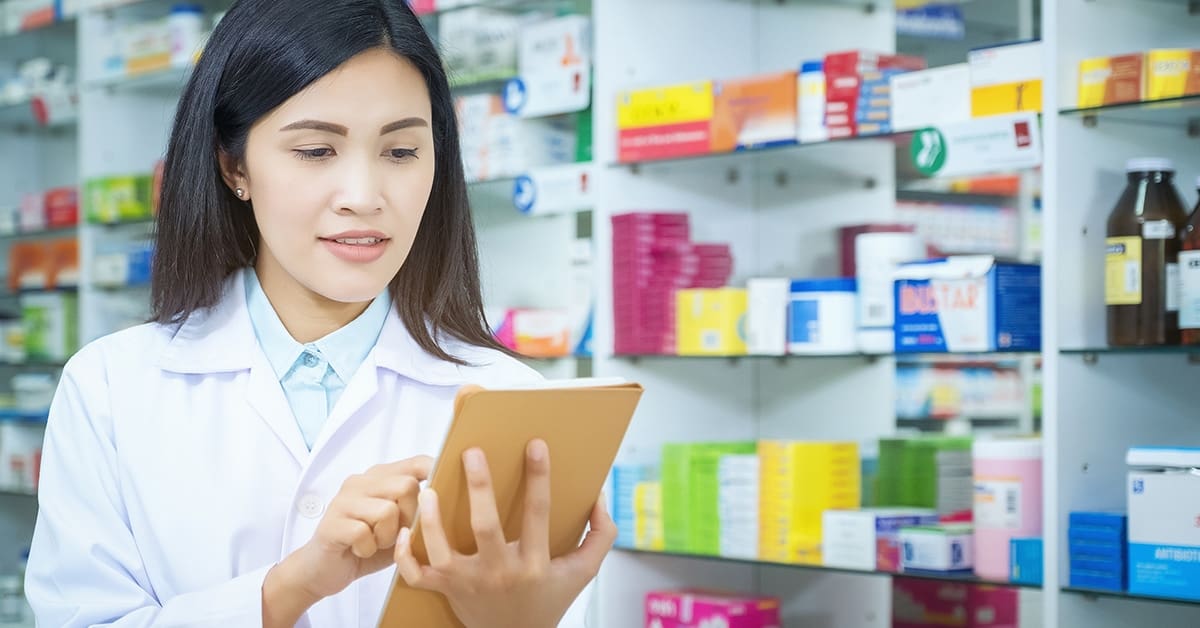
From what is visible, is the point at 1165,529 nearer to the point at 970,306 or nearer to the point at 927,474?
the point at 970,306

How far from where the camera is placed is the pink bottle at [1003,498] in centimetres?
291

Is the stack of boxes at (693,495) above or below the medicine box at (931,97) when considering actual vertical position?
below

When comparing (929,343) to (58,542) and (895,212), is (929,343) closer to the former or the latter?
(895,212)

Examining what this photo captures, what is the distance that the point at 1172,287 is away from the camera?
8.87 feet

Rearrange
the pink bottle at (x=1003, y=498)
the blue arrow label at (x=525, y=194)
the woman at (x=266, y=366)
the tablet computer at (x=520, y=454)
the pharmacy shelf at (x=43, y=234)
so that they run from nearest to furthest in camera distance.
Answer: the tablet computer at (x=520, y=454)
the woman at (x=266, y=366)
the pink bottle at (x=1003, y=498)
the blue arrow label at (x=525, y=194)
the pharmacy shelf at (x=43, y=234)

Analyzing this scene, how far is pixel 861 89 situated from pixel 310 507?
1.95m

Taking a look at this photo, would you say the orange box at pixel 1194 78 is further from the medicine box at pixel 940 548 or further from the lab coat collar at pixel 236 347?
the lab coat collar at pixel 236 347

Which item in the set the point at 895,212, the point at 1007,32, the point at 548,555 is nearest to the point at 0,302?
the point at 895,212

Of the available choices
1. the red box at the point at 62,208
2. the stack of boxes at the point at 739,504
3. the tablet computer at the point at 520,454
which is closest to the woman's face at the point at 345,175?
the tablet computer at the point at 520,454

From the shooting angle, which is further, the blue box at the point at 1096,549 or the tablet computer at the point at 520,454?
the blue box at the point at 1096,549

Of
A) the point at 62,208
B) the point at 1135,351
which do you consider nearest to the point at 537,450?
the point at 1135,351

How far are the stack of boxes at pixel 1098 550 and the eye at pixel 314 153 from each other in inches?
68.4

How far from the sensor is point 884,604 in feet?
11.9

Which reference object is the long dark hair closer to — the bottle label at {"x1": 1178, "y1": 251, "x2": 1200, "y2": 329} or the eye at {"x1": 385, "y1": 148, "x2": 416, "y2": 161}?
the eye at {"x1": 385, "y1": 148, "x2": 416, "y2": 161}
